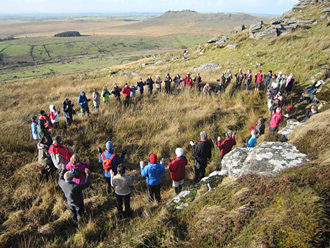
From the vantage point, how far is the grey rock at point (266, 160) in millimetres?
3514

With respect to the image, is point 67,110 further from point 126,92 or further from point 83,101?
point 126,92

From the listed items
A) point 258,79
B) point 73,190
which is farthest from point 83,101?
point 258,79

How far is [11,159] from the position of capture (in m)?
5.38

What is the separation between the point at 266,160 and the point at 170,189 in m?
2.66

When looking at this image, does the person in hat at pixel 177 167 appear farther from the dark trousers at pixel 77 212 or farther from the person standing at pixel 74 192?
the dark trousers at pixel 77 212

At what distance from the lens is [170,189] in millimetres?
5148

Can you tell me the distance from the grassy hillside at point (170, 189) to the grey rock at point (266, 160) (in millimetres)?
278

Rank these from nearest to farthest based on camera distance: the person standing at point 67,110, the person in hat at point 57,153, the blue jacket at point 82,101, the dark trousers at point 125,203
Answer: the dark trousers at point 125,203
the person in hat at point 57,153
the person standing at point 67,110
the blue jacket at point 82,101

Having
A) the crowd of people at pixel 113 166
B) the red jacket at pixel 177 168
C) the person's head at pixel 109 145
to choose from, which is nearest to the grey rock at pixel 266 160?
the crowd of people at pixel 113 166

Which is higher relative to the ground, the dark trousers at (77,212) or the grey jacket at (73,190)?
the grey jacket at (73,190)

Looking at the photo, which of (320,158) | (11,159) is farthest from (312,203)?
(11,159)

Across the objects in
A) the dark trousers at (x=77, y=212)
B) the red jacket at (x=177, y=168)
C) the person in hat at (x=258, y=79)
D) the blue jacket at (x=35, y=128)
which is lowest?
the dark trousers at (x=77, y=212)

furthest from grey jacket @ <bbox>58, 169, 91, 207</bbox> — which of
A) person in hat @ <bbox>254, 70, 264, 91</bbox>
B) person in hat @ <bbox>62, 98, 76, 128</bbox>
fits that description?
person in hat @ <bbox>254, 70, 264, 91</bbox>

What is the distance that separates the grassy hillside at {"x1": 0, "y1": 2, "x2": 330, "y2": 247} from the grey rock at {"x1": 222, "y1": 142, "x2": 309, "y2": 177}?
278 mm
